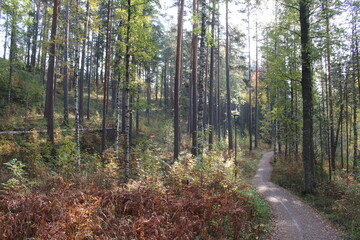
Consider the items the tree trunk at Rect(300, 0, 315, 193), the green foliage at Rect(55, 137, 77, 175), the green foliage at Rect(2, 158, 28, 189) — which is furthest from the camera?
the tree trunk at Rect(300, 0, 315, 193)

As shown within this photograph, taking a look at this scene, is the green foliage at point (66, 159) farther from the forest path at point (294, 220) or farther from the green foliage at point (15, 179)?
the forest path at point (294, 220)

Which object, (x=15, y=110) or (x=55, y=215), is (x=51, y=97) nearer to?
(x=15, y=110)

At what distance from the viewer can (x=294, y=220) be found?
7.09 m

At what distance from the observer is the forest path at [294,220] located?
19.7 ft

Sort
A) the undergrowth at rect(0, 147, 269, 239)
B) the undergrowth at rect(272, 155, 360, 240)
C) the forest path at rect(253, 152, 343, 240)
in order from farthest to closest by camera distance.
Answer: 1. the undergrowth at rect(272, 155, 360, 240)
2. the forest path at rect(253, 152, 343, 240)
3. the undergrowth at rect(0, 147, 269, 239)

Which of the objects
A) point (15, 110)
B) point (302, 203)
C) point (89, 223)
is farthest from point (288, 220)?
point (15, 110)

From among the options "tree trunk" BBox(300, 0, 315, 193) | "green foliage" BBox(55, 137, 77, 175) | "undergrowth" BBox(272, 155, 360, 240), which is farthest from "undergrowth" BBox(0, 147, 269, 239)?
"tree trunk" BBox(300, 0, 315, 193)

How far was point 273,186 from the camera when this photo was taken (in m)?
12.0

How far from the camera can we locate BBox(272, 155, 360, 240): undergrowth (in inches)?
Answer: 265

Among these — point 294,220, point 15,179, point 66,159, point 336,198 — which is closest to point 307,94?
point 336,198

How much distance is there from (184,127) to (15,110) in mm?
21613

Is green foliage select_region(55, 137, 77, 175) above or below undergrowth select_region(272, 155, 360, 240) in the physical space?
above

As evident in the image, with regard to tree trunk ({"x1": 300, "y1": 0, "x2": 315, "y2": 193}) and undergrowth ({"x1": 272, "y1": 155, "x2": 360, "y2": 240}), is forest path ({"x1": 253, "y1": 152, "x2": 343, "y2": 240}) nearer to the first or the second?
undergrowth ({"x1": 272, "y1": 155, "x2": 360, "y2": 240})

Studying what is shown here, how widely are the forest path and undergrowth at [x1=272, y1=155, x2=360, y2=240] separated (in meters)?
0.38
